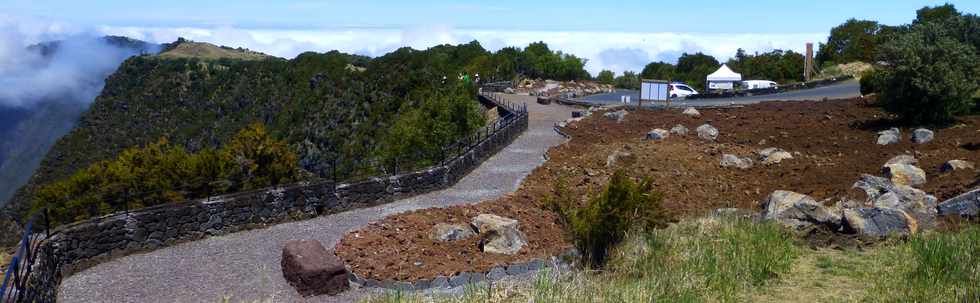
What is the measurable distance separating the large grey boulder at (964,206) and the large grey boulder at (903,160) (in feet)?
18.1

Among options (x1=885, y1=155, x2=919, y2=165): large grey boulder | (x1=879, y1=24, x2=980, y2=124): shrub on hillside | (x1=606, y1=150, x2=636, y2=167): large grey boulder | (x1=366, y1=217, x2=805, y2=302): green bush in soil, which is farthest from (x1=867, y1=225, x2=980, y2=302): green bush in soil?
(x1=879, y1=24, x2=980, y2=124): shrub on hillside

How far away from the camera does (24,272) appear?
32.8 feet

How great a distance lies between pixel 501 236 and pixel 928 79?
1807 cm

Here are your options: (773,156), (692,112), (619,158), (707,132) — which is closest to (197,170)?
(619,158)

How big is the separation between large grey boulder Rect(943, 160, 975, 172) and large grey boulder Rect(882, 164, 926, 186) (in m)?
0.48

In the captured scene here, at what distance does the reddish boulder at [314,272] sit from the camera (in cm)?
1052

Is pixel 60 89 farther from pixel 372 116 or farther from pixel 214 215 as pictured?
pixel 214 215

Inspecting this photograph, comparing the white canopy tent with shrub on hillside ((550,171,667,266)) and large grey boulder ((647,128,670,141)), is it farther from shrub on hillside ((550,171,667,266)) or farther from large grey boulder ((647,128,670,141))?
shrub on hillside ((550,171,667,266))

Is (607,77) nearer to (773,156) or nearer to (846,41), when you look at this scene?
(846,41)

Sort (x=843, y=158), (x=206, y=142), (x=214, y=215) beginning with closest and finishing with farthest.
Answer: (x=214, y=215) → (x=843, y=158) → (x=206, y=142)

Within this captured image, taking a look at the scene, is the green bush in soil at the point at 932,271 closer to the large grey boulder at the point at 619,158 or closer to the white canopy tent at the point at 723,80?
the large grey boulder at the point at 619,158

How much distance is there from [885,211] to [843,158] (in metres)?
9.67

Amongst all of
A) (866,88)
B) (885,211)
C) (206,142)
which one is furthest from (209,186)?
(206,142)

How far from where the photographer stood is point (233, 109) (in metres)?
101
